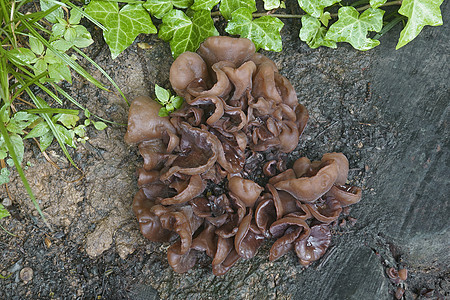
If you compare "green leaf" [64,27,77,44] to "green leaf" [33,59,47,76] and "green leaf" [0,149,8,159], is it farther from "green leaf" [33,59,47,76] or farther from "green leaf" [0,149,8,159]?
"green leaf" [0,149,8,159]

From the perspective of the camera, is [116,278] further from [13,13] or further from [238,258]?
[13,13]

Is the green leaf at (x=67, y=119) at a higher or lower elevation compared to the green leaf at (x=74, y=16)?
lower

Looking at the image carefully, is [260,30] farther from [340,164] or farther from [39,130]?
[39,130]

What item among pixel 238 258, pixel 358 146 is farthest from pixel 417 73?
pixel 238 258

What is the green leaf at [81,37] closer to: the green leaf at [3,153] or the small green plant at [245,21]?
the small green plant at [245,21]

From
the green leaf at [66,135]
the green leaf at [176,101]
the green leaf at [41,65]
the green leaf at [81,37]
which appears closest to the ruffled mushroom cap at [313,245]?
the green leaf at [176,101]

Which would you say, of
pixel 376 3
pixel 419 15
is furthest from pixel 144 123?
pixel 419 15

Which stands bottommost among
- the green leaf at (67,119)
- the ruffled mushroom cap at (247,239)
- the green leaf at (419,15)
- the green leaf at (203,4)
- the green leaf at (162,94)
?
the ruffled mushroom cap at (247,239)

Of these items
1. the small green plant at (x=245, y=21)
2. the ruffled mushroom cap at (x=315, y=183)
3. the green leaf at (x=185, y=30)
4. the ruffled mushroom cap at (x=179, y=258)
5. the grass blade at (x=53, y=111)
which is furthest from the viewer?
the green leaf at (x=185, y=30)
